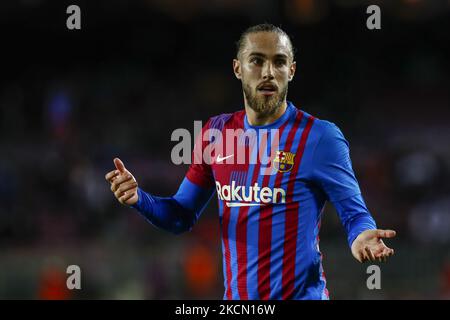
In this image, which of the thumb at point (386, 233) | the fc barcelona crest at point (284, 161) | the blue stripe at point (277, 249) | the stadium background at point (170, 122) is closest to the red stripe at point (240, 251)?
the blue stripe at point (277, 249)

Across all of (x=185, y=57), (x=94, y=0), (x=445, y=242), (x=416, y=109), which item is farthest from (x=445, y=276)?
(x=94, y=0)

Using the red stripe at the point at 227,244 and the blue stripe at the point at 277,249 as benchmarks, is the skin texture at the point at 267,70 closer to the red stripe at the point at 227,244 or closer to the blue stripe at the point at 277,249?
the blue stripe at the point at 277,249

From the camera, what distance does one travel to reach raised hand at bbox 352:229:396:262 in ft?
11.7

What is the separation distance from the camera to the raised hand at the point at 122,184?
4176mm

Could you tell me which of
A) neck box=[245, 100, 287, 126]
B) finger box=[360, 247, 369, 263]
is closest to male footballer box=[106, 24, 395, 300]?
neck box=[245, 100, 287, 126]

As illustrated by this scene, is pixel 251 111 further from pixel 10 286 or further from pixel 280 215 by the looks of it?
pixel 10 286

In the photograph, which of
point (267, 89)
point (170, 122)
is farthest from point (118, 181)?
point (170, 122)

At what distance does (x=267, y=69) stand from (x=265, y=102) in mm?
186

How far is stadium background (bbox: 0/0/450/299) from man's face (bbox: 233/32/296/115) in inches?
252

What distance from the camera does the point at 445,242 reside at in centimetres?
1098

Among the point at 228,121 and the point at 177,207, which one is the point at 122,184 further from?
the point at 228,121

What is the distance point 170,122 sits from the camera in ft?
46.2

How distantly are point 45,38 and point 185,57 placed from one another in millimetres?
3105

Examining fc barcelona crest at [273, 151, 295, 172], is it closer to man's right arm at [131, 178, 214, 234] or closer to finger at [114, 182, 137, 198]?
man's right arm at [131, 178, 214, 234]
